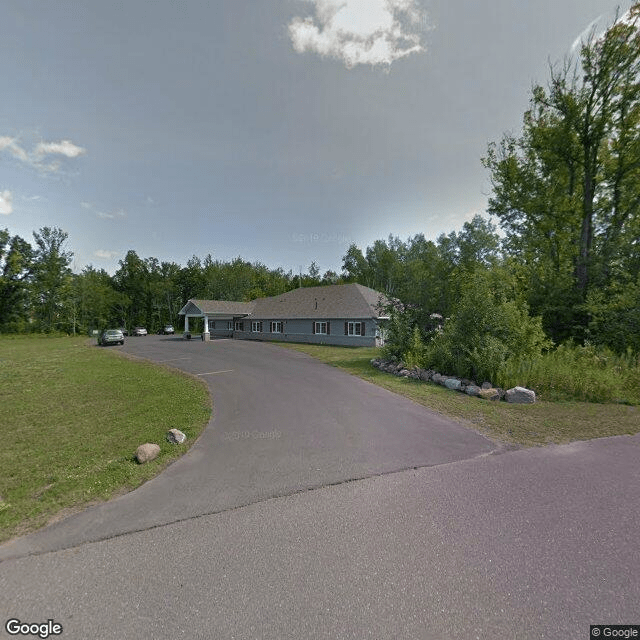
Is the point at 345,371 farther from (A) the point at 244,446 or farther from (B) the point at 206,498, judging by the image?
(B) the point at 206,498

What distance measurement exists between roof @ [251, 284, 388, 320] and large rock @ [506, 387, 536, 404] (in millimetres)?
15435

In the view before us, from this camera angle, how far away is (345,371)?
13.2 meters

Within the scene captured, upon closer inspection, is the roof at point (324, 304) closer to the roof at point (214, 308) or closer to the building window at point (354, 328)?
the building window at point (354, 328)

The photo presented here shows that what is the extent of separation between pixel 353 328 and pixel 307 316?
16.8 ft

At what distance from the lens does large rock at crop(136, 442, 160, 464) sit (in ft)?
15.3

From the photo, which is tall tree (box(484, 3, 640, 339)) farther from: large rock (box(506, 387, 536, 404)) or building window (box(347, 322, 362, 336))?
building window (box(347, 322, 362, 336))

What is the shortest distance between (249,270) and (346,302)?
115 ft

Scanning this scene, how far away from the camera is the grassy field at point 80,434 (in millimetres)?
3754

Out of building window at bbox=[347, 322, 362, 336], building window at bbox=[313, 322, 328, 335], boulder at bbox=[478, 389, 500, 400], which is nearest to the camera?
boulder at bbox=[478, 389, 500, 400]

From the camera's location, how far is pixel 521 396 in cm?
805

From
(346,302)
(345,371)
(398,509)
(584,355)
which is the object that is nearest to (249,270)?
(346,302)

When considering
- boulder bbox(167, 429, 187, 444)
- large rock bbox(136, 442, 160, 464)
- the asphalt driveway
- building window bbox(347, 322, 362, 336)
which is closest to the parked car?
building window bbox(347, 322, 362, 336)

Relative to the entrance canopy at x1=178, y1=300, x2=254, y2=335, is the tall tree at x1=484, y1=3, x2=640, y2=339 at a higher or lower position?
higher

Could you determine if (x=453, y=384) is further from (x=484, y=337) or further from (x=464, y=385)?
(x=484, y=337)
